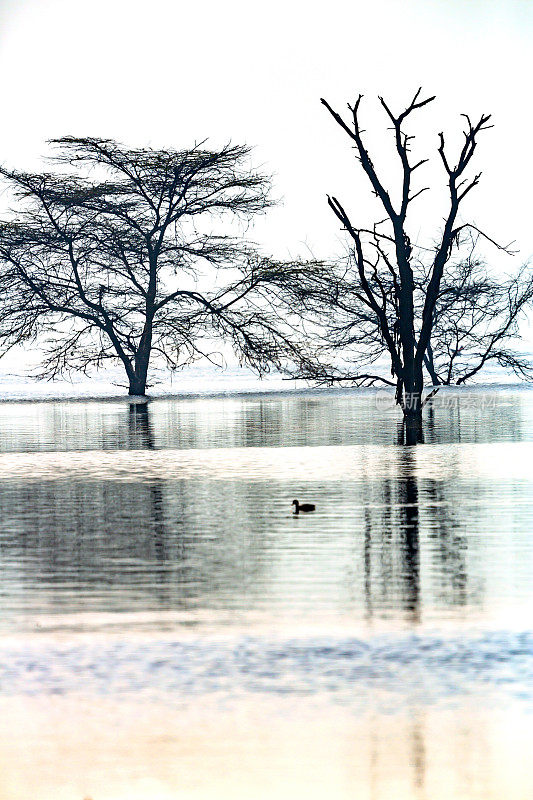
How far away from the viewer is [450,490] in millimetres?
13477

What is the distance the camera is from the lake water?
450 centimetres

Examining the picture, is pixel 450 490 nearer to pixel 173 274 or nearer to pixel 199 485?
pixel 199 485

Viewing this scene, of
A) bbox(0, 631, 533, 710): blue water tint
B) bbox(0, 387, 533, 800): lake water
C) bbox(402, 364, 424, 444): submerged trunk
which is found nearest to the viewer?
bbox(0, 387, 533, 800): lake water

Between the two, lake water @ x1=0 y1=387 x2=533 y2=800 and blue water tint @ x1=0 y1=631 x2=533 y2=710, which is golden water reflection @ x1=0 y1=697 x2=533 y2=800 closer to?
lake water @ x1=0 y1=387 x2=533 y2=800

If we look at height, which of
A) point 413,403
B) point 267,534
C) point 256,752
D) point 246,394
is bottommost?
point 256,752

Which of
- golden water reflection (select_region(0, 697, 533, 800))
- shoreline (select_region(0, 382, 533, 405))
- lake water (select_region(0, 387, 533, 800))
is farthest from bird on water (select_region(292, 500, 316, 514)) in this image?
shoreline (select_region(0, 382, 533, 405))

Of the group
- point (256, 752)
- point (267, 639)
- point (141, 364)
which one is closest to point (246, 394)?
point (141, 364)

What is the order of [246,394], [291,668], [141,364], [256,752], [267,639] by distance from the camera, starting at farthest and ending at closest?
[246,394], [141,364], [267,639], [291,668], [256,752]

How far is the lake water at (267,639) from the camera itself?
4.50 metres

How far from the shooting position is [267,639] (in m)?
6.32

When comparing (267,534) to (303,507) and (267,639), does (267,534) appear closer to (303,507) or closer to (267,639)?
(303,507)

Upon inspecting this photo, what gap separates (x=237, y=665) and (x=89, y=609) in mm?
1512

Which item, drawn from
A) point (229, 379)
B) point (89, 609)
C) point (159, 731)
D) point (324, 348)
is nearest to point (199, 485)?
point (89, 609)

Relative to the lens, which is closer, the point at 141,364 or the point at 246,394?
the point at 141,364
